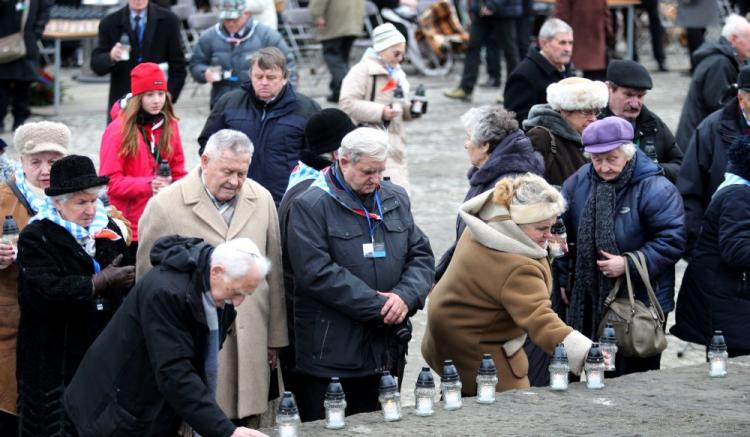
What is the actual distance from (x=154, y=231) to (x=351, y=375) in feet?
3.73

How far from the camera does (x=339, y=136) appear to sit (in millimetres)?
7559

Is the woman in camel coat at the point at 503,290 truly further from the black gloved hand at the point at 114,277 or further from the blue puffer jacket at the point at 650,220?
the black gloved hand at the point at 114,277

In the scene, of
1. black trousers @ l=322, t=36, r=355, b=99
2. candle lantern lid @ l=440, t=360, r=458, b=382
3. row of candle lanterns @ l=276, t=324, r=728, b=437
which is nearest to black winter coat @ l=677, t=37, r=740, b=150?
row of candle lanterns @ l=276, t=324, r=728, b=437

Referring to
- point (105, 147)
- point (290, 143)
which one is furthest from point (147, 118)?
point (290, 143)

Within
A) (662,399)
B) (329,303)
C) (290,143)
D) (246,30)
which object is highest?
(246,30)

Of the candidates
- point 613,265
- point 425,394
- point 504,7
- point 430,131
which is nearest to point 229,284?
point 425,394

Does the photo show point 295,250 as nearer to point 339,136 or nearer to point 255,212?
point 255,212

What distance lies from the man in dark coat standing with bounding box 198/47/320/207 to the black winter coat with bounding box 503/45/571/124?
5.84ft

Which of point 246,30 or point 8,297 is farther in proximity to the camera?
point 246,30

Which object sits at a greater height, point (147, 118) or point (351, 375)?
point (147, 118)

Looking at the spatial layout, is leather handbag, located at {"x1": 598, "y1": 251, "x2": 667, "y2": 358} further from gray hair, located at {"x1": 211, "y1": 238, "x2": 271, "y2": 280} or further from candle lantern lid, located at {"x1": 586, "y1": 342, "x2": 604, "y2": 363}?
gray hair, located at {"x1": 211, "y1": 238, "x2": 271, "y2": 280}

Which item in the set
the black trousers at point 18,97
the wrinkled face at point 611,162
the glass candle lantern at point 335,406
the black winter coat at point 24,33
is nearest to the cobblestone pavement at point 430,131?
the black trousers at point 18,97

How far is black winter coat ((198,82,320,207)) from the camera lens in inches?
350

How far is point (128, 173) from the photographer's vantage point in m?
8.57
